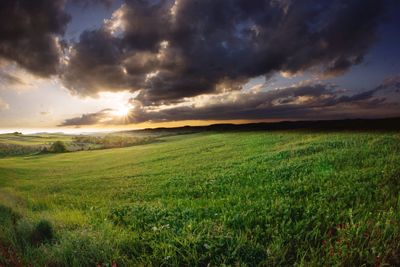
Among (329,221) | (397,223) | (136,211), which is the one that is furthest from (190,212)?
(397,223)

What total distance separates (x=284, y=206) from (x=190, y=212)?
2745 mm

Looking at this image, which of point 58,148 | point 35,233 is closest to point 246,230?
point 35,233

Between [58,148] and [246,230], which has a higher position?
[246,230]

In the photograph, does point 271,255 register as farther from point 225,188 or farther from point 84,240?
point 225,188

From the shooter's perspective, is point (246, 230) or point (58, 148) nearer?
point (246, 230)

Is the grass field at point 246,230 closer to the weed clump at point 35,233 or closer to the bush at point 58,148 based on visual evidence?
the weed clump at point 35,233

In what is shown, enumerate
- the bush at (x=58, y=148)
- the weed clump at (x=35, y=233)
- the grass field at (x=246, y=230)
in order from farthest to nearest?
the bush at (x=58, y=148) → the weed clump at (x=35, y=233) → the grass field at (x=246, y=230)

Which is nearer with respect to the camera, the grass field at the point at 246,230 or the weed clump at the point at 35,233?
the grass field at the point at 246,230

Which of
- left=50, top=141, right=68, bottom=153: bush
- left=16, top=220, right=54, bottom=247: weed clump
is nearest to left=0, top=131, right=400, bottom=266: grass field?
left=16, top=220, right=54, bottom=247: weed clump

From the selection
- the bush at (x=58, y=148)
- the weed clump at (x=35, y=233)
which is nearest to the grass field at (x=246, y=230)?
the weed clump at (x=35, y=233)

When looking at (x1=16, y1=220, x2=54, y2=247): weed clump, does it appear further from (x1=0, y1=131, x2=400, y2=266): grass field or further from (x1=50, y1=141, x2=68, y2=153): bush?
(x1=50, y1=141, x2=68, y2=153): bush

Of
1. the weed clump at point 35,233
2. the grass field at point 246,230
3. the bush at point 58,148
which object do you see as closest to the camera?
the grass field at point 246,230

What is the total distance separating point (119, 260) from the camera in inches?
185

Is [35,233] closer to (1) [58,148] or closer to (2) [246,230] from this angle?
(2) [246,230]
